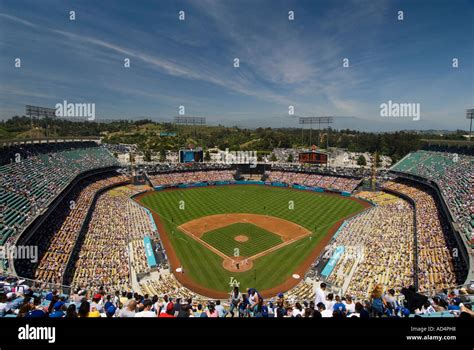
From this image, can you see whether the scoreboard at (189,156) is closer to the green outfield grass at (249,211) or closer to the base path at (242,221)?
the green outfield grass at (249,211)

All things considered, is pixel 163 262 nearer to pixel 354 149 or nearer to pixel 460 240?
pixel 460 240

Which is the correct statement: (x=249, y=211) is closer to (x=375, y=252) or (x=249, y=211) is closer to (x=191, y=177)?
(x=375, y=252)

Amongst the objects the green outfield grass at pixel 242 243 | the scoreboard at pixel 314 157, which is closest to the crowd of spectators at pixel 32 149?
the green outfield grass at pixel 242 243

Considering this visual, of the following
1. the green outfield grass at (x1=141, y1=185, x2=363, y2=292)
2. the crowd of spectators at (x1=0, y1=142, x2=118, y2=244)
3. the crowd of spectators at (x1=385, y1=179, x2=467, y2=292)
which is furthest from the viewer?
the green outfield grass at (x1=141, y1=185, x2=363, y2=292)

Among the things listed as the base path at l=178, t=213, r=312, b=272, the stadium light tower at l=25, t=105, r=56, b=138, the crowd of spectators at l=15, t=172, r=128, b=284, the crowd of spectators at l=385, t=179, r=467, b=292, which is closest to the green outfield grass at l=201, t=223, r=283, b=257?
the base path at l=178, t=213, r=312, b=272

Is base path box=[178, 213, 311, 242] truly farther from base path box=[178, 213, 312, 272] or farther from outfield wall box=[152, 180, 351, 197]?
outfield wall box=[152, 180, 351, 197]

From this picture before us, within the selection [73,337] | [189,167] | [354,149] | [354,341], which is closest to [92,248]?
[73,337]
